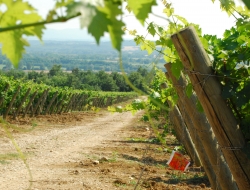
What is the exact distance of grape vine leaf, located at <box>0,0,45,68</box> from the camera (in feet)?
2.61

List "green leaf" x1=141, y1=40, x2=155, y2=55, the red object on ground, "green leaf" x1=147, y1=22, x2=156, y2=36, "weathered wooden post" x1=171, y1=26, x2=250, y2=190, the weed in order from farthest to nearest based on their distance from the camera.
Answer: the weed
"green leaf" x1=141, y1=40, x2=155, y2=55
the red object on ground
"green leaf" x1=147, y1=22, x2=156, y2=36
"weathered wooden post" x1=171, y1=26, x2=250, y2=190

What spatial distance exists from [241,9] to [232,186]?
1.41 metres

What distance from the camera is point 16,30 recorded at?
0.84 m

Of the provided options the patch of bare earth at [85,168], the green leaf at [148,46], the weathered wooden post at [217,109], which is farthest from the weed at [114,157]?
the weathered wooden post at [217,109]

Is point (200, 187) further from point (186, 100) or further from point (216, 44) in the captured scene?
point (216, 44)

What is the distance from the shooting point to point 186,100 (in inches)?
148

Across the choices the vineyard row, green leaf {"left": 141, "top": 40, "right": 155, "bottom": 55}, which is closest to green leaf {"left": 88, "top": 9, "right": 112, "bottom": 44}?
green leaf {"left": 141, "top": 40, "right": 155, "bottom": 55}

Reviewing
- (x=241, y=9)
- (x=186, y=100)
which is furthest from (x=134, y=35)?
(x=241, y=9)

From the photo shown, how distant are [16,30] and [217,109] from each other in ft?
6.12

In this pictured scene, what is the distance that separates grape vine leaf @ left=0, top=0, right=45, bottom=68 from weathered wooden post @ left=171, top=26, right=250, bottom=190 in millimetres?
1699

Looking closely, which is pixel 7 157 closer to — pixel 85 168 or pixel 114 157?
pixel 85 168

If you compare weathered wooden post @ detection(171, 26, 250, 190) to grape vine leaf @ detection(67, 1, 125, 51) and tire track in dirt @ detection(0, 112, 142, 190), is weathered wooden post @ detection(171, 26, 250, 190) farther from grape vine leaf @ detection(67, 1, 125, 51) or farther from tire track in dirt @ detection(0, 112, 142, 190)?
tire track in dirt @ detection(0, 112, 142, 190)

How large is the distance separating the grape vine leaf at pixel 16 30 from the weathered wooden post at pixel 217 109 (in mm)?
1699

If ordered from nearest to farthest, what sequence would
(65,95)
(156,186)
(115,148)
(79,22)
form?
(79,22) < (156,186) < (115,148) < (65,95)
